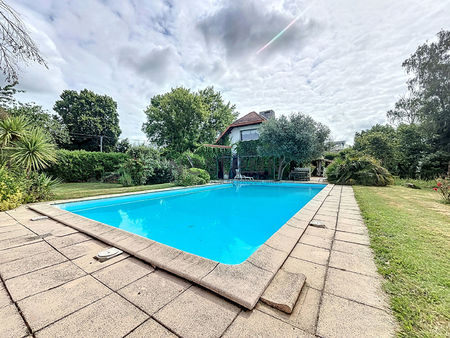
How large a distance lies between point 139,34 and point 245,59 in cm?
474

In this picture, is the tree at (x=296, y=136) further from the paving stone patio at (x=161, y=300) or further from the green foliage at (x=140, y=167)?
the paving stone patio at (x=161, y=300)

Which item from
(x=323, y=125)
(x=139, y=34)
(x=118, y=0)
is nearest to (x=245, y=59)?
(x=139, y=34)

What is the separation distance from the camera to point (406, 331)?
1126mm

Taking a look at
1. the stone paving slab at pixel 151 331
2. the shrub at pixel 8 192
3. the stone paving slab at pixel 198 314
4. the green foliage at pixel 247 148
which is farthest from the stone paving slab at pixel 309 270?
the green foliage at pixel 247 148

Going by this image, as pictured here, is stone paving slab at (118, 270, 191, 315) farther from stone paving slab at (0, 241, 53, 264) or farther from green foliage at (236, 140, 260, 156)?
green foliage at (236, 140, 260, 156)

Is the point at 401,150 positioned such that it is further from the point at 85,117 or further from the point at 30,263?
the point at 85,117

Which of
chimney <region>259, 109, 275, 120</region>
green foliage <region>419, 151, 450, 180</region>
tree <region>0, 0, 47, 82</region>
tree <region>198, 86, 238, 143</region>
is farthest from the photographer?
tree <region>198, 86, 238, 143</region>

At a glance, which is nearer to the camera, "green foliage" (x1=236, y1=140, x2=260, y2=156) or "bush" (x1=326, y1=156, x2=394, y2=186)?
"bush" (x1=326, y1=156, x2=394, y2=186)

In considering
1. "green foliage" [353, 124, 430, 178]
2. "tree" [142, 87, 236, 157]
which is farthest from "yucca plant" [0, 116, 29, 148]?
"green foliage" [353, 124, 430, 178]

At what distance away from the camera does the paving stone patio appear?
118 cm

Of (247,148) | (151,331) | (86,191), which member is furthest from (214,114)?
(151,331)

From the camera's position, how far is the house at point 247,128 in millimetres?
16312

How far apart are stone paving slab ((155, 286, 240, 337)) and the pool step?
11.4 inches

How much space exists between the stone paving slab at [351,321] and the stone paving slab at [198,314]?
0.63 m
